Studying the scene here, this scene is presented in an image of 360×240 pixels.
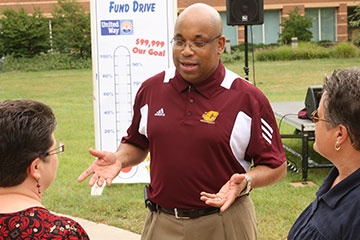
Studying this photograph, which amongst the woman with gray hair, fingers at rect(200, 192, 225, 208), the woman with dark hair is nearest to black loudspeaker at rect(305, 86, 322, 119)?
fingers at rect(200, 192, 225, 208)

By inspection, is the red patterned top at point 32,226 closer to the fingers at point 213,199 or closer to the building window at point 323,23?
the fingers at point 213,199

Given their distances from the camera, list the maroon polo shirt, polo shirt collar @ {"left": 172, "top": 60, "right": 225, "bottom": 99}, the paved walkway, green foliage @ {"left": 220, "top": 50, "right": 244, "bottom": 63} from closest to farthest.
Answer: the maroon polo shirt → polo shirt collar @ {"left": 172, "top": 60, "right": 225, "bottom": 99} → the paved walkway → green foliage @ {"left": 220, "top": 50, "right": 244, "bottom": 63}

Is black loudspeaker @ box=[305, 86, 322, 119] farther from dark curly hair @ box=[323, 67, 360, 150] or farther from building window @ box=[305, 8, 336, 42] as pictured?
building window @ box=[305, 8, 336, 42]

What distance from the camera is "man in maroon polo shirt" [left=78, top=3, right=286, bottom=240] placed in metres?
2.84

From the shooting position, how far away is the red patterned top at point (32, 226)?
6.24ft

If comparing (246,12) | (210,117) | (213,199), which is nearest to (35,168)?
(213,199)

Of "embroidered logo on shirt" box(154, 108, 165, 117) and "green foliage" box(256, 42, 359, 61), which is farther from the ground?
"green foliage" box(256, 42, 359, 61)

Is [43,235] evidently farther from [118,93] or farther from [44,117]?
[118,93]

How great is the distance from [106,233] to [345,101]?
3.81 meters

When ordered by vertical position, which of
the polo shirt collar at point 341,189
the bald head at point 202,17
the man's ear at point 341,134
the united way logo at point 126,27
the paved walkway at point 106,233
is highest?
the united way logo at point 126,27

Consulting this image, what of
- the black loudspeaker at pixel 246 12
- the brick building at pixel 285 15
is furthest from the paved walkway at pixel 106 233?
the brick building at pixel 285 15

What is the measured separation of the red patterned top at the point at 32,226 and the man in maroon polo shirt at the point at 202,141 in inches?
34.3

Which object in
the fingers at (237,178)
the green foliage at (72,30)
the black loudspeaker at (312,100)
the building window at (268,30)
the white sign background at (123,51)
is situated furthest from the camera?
the building window at (268,30)

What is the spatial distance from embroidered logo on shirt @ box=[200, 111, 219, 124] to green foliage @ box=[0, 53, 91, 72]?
27.3 m
